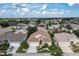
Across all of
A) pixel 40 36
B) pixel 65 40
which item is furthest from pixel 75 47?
pixel 40 36

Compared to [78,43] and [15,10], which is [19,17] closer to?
[15,10]

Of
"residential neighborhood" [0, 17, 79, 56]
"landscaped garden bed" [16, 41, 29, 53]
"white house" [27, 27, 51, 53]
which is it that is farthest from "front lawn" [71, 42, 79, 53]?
"landscaped garden bed" [16, 41, 29, 53]

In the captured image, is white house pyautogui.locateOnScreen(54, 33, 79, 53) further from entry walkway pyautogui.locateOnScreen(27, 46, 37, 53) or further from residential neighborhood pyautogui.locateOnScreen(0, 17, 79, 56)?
entry walkway pyautogui.locateOnScreen(27, 46, 37, 53)

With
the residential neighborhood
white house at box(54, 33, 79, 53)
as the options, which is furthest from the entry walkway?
white house at box(54, 33, 79, 53)

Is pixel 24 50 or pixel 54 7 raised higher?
pixel 54 7

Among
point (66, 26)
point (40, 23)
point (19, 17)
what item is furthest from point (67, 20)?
point (19, 17)

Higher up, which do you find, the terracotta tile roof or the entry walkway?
the terracotta tile roof

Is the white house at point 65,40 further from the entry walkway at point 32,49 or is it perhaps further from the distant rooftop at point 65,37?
the entry walkway at point 32,49

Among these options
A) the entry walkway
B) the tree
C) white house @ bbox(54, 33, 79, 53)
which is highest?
the tree
